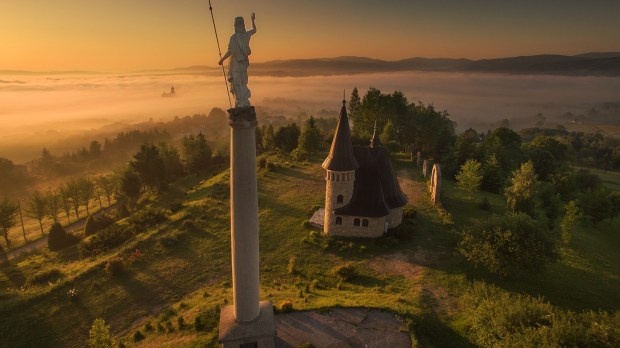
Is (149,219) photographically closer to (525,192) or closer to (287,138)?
(287,138)

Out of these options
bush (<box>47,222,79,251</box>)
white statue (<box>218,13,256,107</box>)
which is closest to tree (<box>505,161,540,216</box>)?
white statue (<box>218,13,256,107</box>)

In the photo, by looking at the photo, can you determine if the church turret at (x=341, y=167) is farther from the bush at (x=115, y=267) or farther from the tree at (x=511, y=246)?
the bush at (x=115, y=267)

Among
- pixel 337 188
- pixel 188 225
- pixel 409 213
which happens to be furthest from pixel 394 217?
pixel 188 225

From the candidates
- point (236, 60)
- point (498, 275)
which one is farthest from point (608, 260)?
point (236, 60)

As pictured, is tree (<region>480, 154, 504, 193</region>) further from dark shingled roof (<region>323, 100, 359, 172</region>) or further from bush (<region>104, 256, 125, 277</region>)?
bush (<region>104, 256, 125, 277</region>)

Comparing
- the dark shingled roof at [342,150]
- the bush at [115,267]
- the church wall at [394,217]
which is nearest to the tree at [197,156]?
the bush at [115,267]

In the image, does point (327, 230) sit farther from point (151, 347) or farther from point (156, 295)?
point (151, 347)

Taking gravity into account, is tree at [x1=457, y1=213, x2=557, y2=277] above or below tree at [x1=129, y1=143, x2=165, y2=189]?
above
